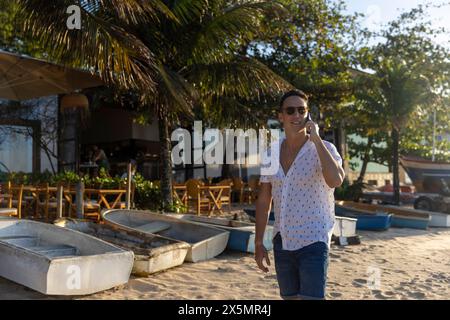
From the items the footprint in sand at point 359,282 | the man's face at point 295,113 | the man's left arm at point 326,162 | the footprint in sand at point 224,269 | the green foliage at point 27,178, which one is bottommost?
the footprint in sand at point 359,282

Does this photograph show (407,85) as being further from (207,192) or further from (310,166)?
(310,166)

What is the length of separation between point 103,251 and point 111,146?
1472cm

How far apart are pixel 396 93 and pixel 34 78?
10.7 m

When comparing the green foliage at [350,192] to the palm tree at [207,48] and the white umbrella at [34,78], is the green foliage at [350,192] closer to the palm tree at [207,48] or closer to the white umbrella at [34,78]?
the palm tree at [207,48]

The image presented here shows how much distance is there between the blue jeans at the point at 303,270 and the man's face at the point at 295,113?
0.67 metres

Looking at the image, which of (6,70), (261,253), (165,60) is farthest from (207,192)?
(261,253)

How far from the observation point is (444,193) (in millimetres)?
15562

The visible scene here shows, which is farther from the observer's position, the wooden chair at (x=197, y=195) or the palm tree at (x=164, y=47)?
the wooden chair at (x=197, y=195)

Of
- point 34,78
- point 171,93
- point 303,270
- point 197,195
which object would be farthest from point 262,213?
point 197,195

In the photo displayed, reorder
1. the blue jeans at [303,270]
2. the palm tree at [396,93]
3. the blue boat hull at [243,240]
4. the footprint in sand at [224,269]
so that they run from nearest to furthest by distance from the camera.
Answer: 1. the blue jeans at [303,270]
2. the footprint in sand at [224,269]
3. the blue boat hull at [243,240]
4. the palm tree at [396,93]

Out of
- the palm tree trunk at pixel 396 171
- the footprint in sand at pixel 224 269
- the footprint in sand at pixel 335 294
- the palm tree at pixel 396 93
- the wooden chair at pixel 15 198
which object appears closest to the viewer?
the footprint in sand at pixel 335 294

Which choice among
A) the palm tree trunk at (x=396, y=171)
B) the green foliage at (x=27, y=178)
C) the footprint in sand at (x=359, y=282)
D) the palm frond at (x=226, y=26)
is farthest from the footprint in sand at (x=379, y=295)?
the palm tree trunk at (x=396, y=171)

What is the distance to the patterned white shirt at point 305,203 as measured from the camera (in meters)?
2.66

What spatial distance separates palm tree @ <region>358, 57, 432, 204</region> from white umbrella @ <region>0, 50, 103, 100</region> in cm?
899
